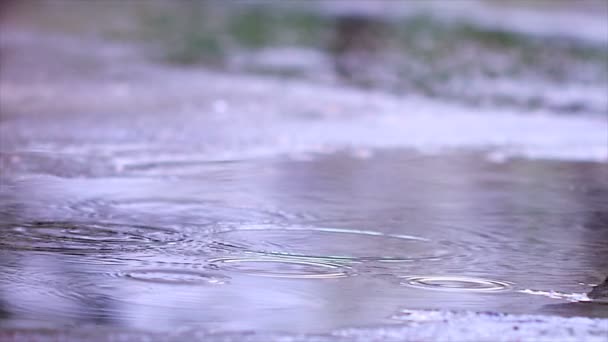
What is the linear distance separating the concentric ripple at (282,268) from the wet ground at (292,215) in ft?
0.06

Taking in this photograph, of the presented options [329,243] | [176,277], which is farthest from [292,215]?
[176,277]

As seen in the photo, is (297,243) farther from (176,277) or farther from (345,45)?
(345,45)

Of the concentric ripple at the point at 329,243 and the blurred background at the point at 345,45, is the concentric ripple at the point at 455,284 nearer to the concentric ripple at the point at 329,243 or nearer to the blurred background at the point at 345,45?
the concentric ripple at the point at 329,243

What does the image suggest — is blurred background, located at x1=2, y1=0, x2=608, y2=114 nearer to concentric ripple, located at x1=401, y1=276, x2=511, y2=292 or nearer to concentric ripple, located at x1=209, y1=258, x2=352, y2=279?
concentric ripple, located at x1=209, y1=258, x2=352, y2=279

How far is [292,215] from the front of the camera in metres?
7.39

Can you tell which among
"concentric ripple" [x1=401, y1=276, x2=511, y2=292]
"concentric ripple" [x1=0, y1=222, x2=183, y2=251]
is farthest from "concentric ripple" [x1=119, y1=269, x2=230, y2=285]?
"concentric ripple" [x1=401, y1=276, x2=511, y2=292]

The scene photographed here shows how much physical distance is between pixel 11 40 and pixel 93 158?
27.8 feet

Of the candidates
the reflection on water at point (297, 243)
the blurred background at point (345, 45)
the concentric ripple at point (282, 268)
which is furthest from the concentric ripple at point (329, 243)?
the blurred background at point (345, 45)

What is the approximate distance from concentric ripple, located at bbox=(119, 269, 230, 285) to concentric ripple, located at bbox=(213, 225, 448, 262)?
1.85 feet

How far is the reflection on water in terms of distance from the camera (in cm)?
527

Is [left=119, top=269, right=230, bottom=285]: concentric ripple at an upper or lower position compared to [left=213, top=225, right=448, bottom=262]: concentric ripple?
lower

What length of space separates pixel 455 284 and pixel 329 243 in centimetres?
106

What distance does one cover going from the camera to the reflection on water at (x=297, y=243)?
5.27m

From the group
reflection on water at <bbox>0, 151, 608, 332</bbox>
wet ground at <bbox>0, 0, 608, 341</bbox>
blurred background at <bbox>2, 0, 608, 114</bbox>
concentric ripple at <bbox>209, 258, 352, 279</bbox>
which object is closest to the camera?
wet ground at <bbox>0, 0, 608, 341</bbox>
